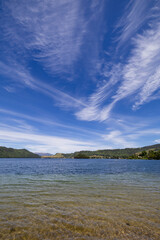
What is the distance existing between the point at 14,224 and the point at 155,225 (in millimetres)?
8825

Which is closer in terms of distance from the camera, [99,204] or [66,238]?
[66,238]

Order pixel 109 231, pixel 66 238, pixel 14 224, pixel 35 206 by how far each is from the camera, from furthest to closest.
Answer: pixel 35 206
pixel 14 224
pixel 109 231
pixel 66 238

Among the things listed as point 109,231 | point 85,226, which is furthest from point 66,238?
point 109,231

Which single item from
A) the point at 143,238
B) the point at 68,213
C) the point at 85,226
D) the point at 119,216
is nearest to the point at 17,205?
the point at 68,213

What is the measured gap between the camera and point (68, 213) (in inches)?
405

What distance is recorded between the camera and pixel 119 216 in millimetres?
9844

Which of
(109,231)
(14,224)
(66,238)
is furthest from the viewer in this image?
(14,224)

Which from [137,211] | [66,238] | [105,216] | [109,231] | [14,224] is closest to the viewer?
[66,238]

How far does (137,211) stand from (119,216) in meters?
1.98

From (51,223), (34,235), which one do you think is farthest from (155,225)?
(34,235)

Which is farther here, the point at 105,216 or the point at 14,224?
the point at 105,216

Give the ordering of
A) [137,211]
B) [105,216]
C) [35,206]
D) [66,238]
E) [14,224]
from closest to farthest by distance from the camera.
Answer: [66,238]
[14,224]
[105,216]
[137,211]
[35,206]

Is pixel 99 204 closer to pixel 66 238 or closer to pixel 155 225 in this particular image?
pixel 155 225

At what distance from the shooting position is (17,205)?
1187 centimetres
